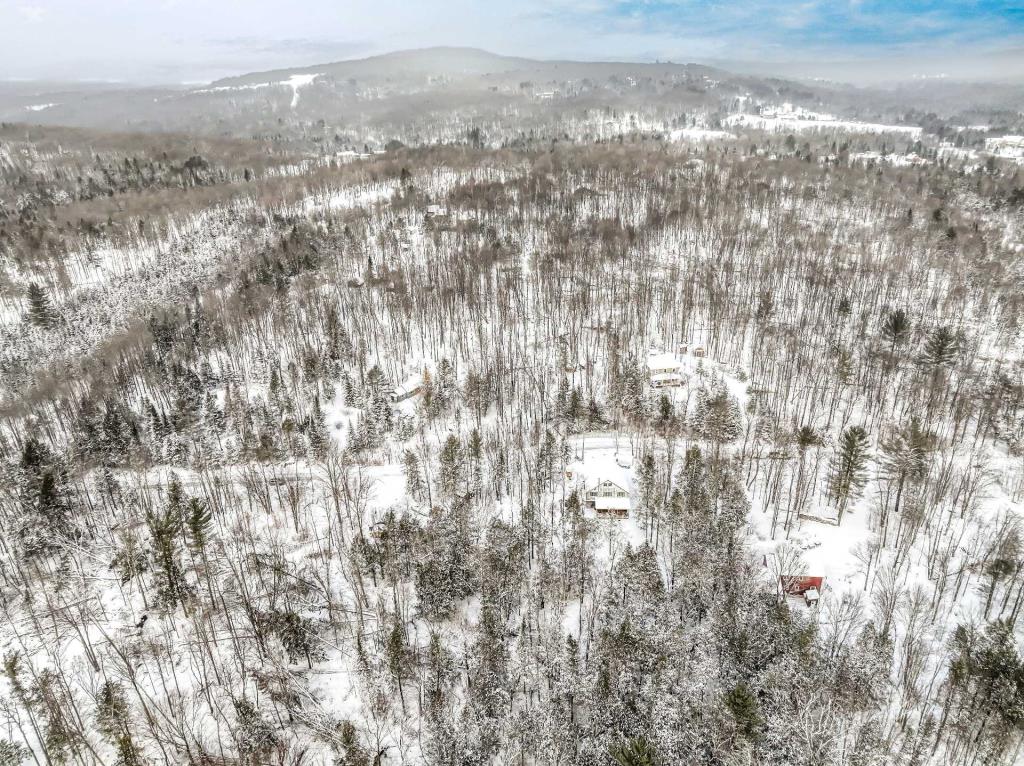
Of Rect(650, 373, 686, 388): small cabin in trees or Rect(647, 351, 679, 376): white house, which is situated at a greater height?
Rect(647, 351, 679, 376): white house

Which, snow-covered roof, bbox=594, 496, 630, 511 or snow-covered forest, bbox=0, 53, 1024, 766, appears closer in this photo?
snow-covered forest, bbox=0, 53, 1024, 766

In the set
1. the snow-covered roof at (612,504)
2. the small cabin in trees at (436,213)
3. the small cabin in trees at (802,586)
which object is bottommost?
the small cabin in trees at (802,586)

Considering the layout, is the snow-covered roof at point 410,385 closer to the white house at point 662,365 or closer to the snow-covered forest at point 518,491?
the snow-covered forest at point 518,491

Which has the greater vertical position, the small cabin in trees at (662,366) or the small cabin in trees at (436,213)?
the small cabin in trees at (436,213)

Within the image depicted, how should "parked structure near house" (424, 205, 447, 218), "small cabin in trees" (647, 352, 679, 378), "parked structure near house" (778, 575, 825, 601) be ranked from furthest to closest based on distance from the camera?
"parked structure near house" (424, 205, 447, 218) < "small cabin in trees" (647, 352, 679, 378) < "parked structure near house" (778, 575, 825, 601)

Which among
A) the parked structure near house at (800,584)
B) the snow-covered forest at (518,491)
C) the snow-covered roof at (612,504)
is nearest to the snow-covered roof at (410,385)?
the snow-covered forest at (518,491)

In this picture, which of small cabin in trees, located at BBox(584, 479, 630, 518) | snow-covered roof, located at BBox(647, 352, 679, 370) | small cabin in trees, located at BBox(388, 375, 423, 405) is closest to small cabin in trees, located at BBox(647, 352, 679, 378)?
snow-covered roof, located at BBox(647, 352, 679, 370)

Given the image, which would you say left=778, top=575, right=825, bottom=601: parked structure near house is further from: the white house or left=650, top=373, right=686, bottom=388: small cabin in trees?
the white house

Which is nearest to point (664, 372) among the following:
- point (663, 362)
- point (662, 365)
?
point (662, 365)
